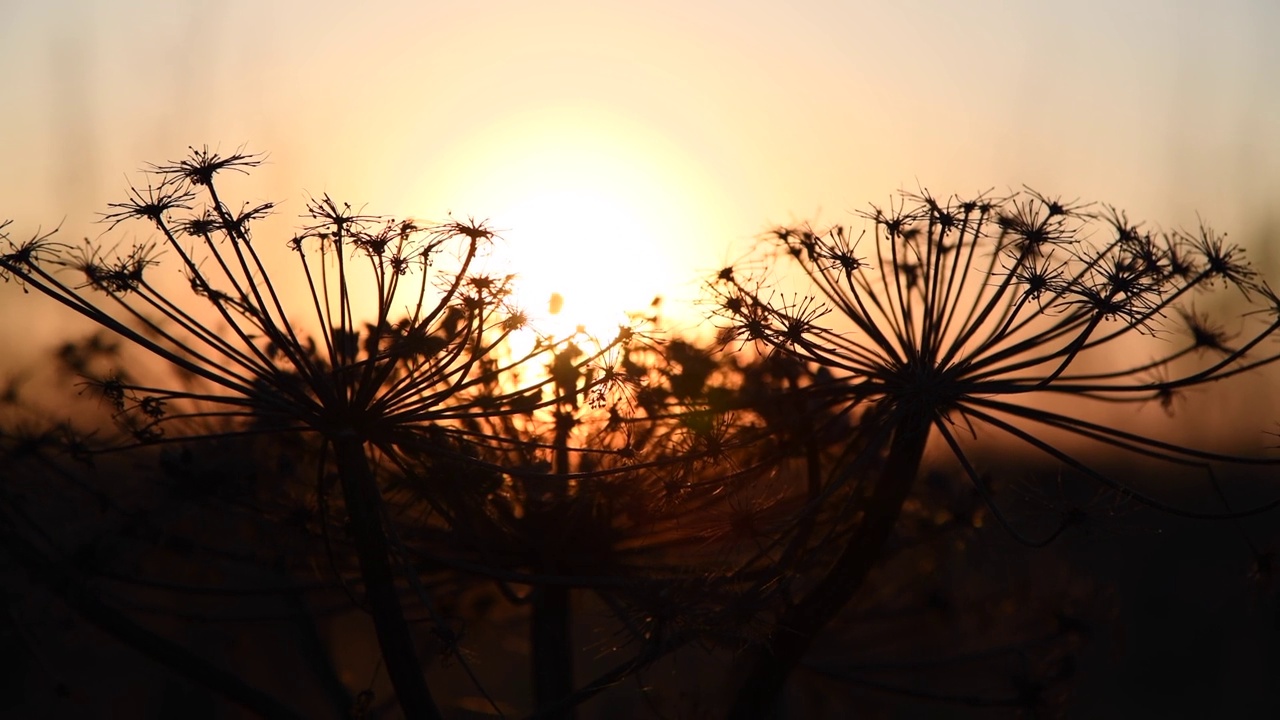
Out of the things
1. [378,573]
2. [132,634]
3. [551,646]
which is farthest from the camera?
[551,646]

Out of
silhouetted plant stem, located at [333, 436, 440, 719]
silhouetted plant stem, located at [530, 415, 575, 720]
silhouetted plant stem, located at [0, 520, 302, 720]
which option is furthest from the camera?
silhouetted plant stem, located at [530, 415, 575, 720]

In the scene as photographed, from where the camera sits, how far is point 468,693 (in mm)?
10883

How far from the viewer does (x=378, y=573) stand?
6.36 meters

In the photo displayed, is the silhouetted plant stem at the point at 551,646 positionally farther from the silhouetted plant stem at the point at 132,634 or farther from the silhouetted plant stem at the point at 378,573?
the silhouetted plant stem at the point at 378,573

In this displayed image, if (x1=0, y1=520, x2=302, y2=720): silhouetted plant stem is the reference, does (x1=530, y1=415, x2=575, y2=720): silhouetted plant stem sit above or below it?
below

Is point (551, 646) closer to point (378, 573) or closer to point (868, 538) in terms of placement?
point (378, 573)

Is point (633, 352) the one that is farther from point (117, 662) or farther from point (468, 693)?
point (117, 662)

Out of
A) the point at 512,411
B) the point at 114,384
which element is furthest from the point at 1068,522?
the point at 114,384

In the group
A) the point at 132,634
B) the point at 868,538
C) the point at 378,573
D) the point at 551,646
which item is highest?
the point at 378,573

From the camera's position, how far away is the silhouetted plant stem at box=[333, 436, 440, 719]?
6.20 metres

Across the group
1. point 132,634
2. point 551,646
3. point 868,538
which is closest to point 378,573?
point 132,634

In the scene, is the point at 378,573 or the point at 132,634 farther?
the point at 132,634

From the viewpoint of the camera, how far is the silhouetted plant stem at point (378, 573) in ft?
20.3

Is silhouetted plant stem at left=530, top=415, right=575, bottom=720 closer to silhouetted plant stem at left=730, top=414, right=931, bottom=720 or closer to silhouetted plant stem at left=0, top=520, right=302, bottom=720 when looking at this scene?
silhouetted plant stem at left=0, top=520, right=302, bottom=720
